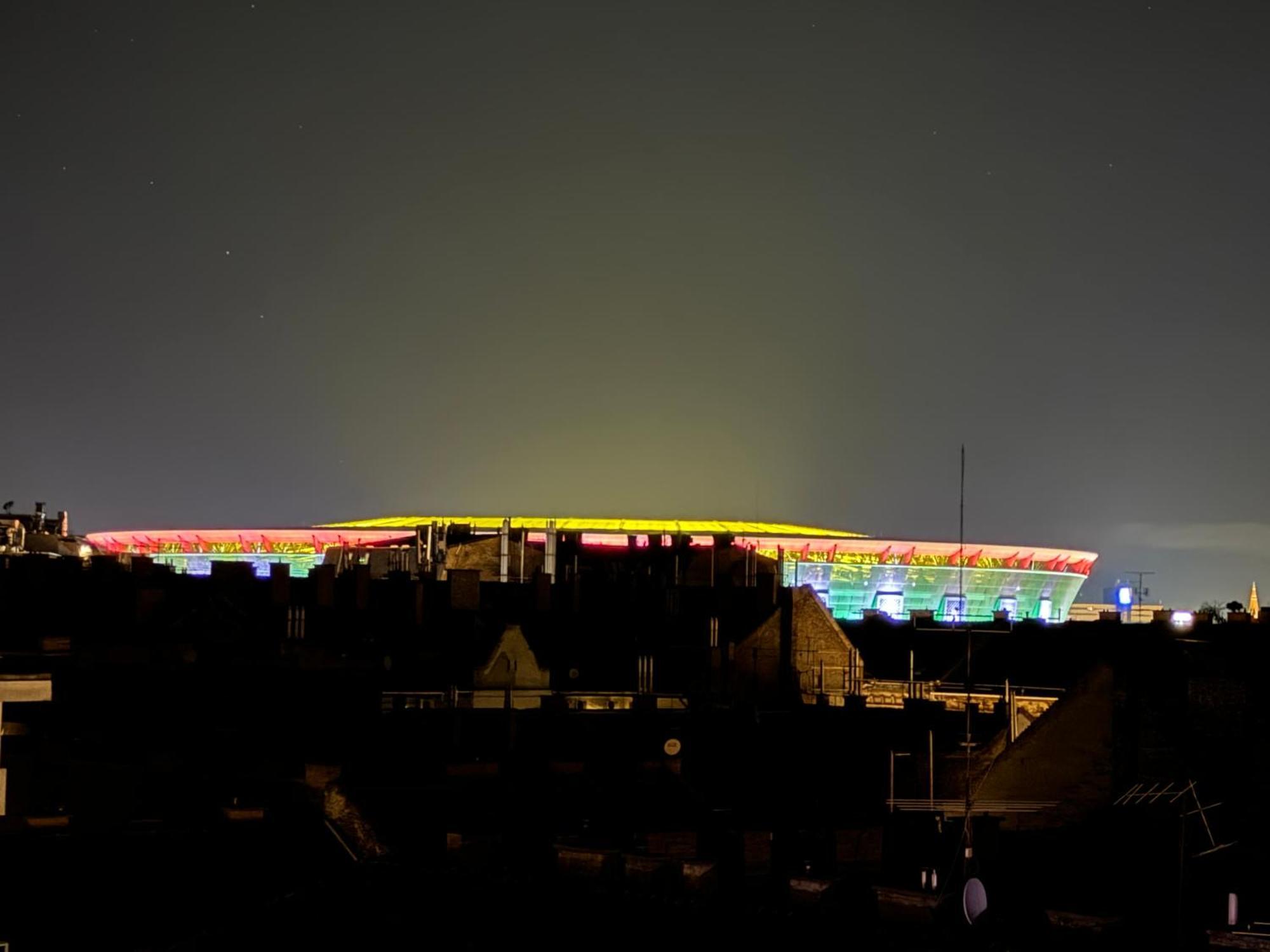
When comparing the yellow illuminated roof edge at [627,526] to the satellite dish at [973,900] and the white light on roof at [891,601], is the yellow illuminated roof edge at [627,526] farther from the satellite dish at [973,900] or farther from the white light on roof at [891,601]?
the satellite dish at [973,900]

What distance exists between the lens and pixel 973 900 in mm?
12336

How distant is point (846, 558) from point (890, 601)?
4998 millimetres

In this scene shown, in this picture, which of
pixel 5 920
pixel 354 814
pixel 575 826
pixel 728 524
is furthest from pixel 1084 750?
pixel 728 524

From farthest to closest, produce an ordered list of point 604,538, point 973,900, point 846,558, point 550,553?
point 846,558, point 604,538, point 550,553, point 973,900

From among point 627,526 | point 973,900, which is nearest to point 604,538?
point 627,526

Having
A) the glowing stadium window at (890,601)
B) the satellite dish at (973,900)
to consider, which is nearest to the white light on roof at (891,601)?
the glowing stadium window at (890,601)

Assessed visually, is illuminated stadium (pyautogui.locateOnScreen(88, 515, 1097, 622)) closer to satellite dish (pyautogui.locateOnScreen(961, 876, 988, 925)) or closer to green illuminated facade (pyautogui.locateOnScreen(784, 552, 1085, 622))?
green illuminated facade (pyautogui.locateOnScreen(784, 552, 1085, 622))

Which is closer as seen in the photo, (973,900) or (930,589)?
(973,900)

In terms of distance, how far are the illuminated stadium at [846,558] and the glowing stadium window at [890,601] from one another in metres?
0.04

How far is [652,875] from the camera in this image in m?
15.3

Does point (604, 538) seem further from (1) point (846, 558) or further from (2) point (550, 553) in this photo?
(2) point (550, 553)

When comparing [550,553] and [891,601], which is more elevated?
[891,601]

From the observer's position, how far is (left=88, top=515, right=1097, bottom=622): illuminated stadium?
108 meters

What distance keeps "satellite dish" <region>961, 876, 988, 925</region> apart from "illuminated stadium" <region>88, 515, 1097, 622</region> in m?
87.6
